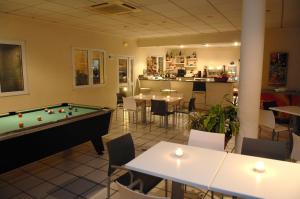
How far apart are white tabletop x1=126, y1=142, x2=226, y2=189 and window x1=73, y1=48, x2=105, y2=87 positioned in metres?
5.22

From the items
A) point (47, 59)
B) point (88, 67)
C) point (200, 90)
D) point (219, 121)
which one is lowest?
point (219, 121)

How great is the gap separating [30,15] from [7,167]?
3765 mm

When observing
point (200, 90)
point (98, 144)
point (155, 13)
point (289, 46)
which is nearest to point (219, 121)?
point (98, 144)

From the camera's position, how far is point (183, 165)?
1.96 m

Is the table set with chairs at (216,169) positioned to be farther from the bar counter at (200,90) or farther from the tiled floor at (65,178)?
the bar counter at (200,90)

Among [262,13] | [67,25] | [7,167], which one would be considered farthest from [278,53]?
[7,167]

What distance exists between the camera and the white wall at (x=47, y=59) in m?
5.11

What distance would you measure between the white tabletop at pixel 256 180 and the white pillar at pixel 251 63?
1215mm

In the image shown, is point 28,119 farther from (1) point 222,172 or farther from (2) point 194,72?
(2) point 194,72

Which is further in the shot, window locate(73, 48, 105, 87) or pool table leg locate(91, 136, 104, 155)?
window locate(73, 48, 105, 87)

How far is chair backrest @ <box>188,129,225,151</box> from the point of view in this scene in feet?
8.47

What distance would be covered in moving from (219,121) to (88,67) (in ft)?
17.1

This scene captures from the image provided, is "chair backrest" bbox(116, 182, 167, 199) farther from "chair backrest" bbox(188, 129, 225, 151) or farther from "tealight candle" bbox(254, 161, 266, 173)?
"chair backrest" bbox(188, 129, 225, 151)

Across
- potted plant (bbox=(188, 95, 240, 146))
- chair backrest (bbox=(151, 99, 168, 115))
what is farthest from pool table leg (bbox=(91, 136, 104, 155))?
chair backrest (bbox=(151, 99, 168, 115))
